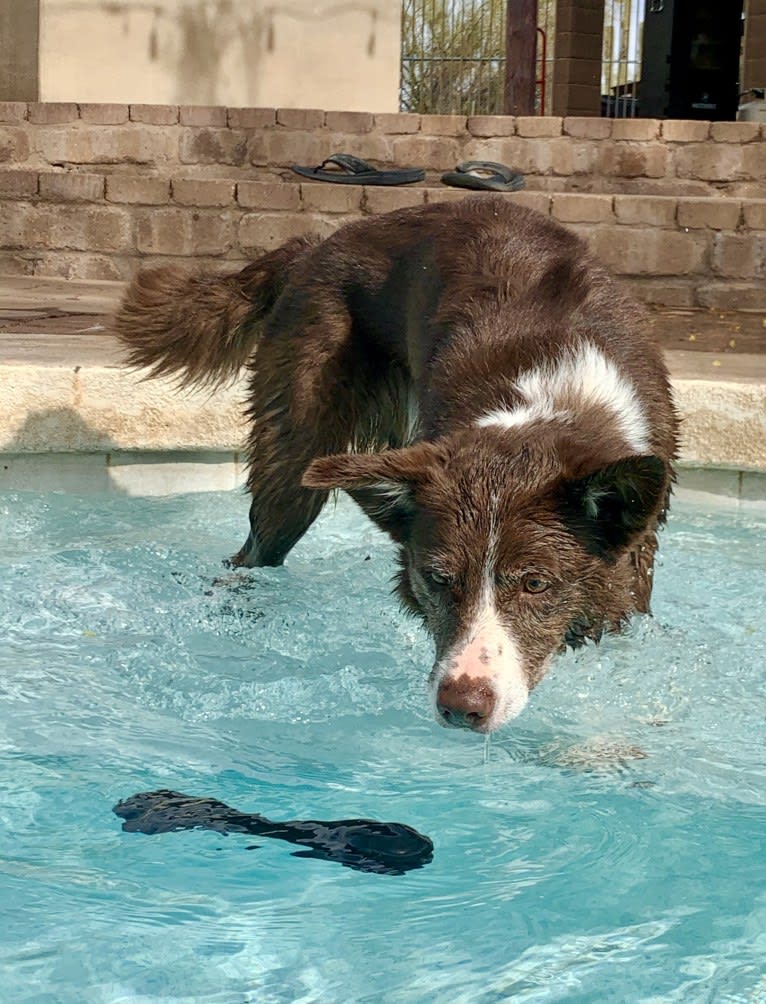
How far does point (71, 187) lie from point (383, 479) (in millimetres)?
8899

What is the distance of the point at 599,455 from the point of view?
3.63m

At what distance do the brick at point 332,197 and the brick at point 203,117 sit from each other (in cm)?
147

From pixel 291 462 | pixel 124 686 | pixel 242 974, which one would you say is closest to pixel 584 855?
pixel 242 974

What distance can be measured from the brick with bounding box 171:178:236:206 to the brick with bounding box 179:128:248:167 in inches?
41.3

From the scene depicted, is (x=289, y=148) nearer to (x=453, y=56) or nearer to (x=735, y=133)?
(x=735, y=133)

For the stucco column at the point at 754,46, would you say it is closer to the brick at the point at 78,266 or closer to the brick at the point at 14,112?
the brick at the point at 14,112

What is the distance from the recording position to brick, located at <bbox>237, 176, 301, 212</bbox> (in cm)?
1134

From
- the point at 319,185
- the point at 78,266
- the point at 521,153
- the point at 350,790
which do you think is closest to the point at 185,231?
the point at 78,266

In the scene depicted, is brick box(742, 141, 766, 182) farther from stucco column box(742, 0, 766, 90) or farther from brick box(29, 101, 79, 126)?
stucco column box(742, 0, 766, 90)

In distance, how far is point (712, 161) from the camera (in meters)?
12.2

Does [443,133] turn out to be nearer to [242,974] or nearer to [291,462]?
[291,462]

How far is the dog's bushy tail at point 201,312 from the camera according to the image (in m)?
5.57

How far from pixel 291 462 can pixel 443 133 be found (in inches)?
308

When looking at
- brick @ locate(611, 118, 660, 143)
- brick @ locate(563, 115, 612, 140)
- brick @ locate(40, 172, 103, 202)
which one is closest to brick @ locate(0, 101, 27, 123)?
brick @ locate(40, 172, 103, 202)
